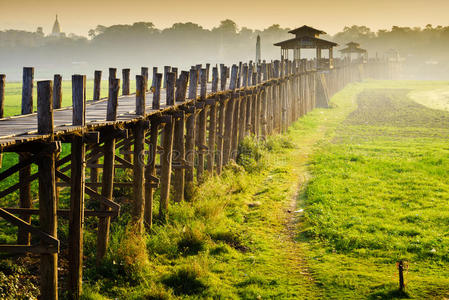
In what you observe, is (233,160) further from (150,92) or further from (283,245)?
(283,245)

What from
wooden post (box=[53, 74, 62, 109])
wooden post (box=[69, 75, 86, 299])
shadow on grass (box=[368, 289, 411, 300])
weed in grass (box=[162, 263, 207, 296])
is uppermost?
wooden post (box=[53, 74, 62, 109])

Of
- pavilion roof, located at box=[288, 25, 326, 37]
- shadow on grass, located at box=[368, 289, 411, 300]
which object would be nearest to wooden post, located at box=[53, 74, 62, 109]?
shadow on grass, located at box=[368, 289, 411, 300]

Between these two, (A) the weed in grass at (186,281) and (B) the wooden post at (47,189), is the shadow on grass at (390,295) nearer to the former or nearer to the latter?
(A) the weed in grass at (186,281)

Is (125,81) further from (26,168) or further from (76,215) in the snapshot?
(76,215)

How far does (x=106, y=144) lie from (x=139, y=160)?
1094 millimetres

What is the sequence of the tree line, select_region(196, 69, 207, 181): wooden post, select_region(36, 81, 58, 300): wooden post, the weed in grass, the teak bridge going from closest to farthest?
select_region(36, 81, 58, 300): wooden post → the teak bridge → the weed in grass → select_region(196, 69, 207, 181): wooden post → the tree line

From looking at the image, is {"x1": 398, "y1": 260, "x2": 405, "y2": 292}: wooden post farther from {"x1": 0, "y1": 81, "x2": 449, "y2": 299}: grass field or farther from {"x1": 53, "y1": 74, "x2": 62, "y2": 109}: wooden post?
{"x1": 53, "y1": 74, "x2": 62, "y2": 109}: wooden post

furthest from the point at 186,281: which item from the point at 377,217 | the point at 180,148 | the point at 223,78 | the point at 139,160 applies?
the point at 223,78

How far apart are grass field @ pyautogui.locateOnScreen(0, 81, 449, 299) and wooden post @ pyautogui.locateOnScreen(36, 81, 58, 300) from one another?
36.5 inches

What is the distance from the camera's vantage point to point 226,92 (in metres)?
16.1

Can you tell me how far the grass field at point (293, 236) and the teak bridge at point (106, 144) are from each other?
0.61m

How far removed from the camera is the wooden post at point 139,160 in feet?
31.4

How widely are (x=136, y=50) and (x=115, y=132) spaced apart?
104m

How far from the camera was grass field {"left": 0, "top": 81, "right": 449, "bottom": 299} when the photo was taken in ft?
27.9
